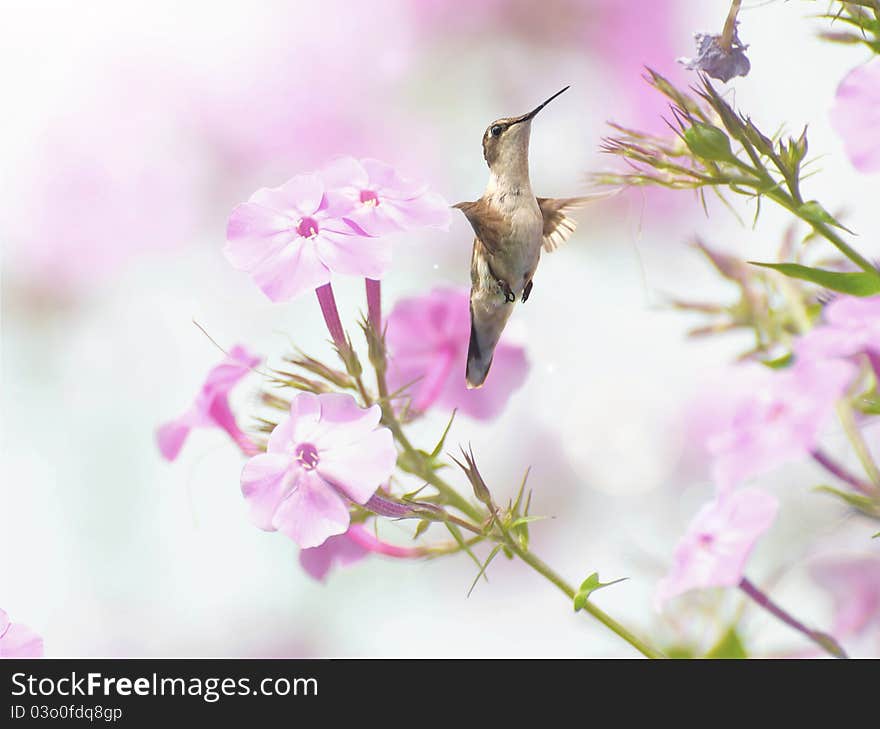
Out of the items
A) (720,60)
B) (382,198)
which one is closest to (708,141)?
(720,60)

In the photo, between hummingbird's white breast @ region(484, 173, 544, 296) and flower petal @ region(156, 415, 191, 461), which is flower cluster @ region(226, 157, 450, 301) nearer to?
hummingbird's white breast @ region(484, 173, 544, 296)

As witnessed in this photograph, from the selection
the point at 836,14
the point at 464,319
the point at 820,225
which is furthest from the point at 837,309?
the point at 464,319

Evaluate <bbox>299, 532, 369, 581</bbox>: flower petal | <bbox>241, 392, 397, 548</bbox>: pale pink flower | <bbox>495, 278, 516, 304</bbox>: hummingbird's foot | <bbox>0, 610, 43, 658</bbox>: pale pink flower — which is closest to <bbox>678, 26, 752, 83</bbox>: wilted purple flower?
<bbox>495, 278, 516, 304</bbox>: hummingbird's foot

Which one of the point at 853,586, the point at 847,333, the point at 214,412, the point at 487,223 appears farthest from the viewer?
the point at 853,586

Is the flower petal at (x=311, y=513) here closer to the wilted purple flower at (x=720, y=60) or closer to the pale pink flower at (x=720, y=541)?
the pale pink flower at (x=720, y=541)

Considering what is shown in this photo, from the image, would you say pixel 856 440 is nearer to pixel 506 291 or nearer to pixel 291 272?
pixel 506 291
